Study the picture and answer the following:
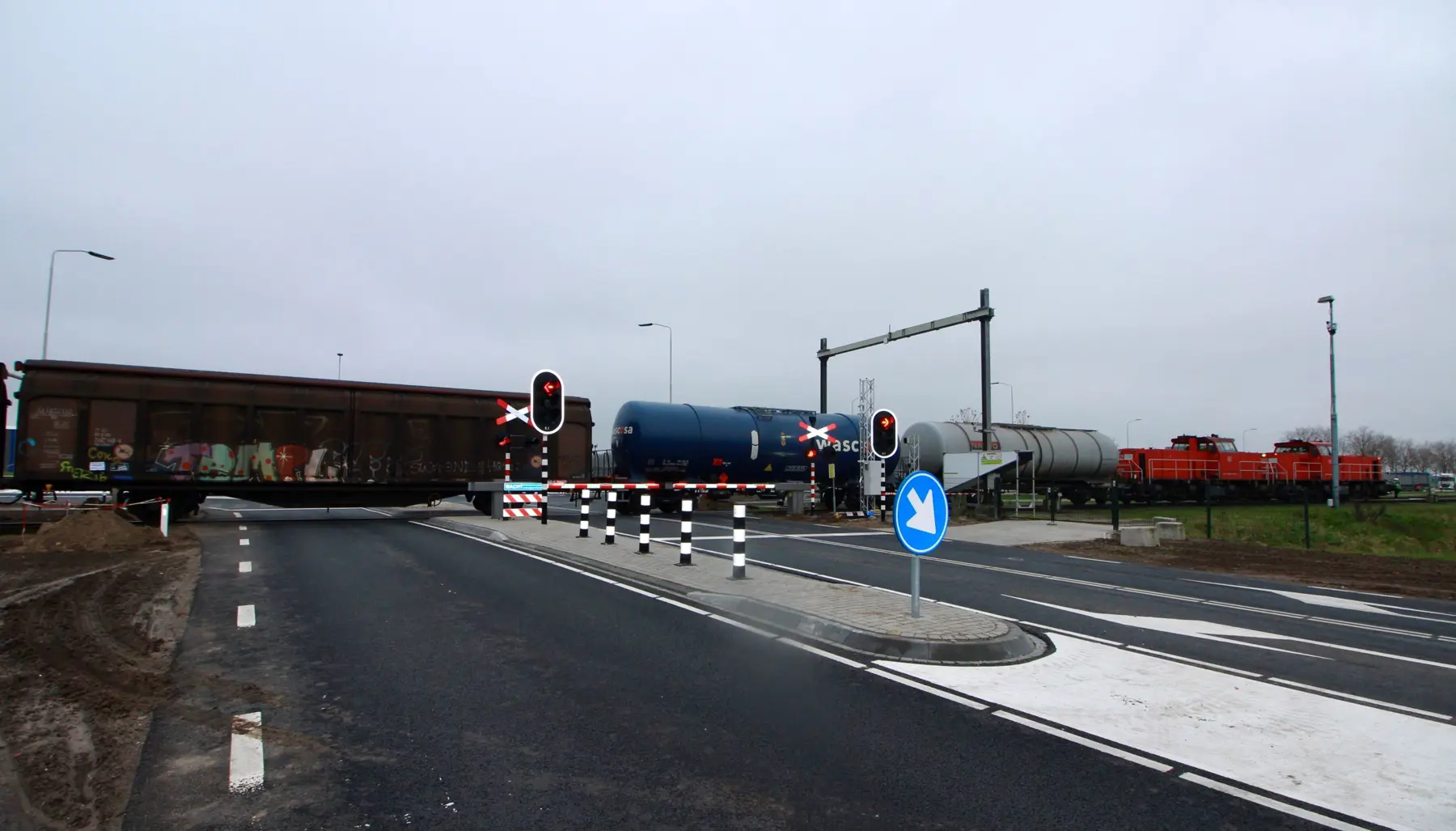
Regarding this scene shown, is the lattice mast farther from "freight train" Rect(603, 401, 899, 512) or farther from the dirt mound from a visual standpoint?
the dirt mound

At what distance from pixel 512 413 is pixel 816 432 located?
1154 centimetres

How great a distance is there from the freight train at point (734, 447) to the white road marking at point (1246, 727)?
65.1 ft

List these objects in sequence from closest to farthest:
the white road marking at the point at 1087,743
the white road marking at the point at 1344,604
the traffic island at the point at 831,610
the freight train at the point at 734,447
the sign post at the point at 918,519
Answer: the white road marking at the point at 1087,743 < the traffic island at the point at 831,610 < the sign post at the point at 918,519 < the white road marking at the point at 1344,604 < the freight train at the point at 734,447

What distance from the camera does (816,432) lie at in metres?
29.0

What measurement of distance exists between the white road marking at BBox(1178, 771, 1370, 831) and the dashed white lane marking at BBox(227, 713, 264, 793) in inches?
183

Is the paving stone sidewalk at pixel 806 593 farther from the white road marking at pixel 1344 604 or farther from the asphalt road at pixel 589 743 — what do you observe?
the white road marking at pixel 1344 604

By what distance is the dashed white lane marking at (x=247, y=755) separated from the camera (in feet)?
12.9

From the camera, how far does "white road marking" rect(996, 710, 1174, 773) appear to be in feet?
14.1

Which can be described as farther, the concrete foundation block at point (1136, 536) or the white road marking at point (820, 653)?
the concrete foundation block at point (1136, 536)

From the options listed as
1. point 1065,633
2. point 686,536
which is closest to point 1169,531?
point 686,536

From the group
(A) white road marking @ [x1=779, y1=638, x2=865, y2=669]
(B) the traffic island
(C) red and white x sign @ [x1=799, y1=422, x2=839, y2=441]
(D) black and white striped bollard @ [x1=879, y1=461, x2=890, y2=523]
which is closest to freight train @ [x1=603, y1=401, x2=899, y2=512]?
(C) red and white x sign @ [x1=799, y1=422, x2=839, y2=441]

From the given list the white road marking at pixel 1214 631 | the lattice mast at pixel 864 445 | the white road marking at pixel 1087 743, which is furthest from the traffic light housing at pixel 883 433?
the white road marking at pixel 1087 743

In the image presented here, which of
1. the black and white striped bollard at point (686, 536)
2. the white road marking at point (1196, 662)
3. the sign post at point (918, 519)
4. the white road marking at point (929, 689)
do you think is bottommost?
the white road marking at point (1196, 662)

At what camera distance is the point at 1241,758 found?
14.5 feet
